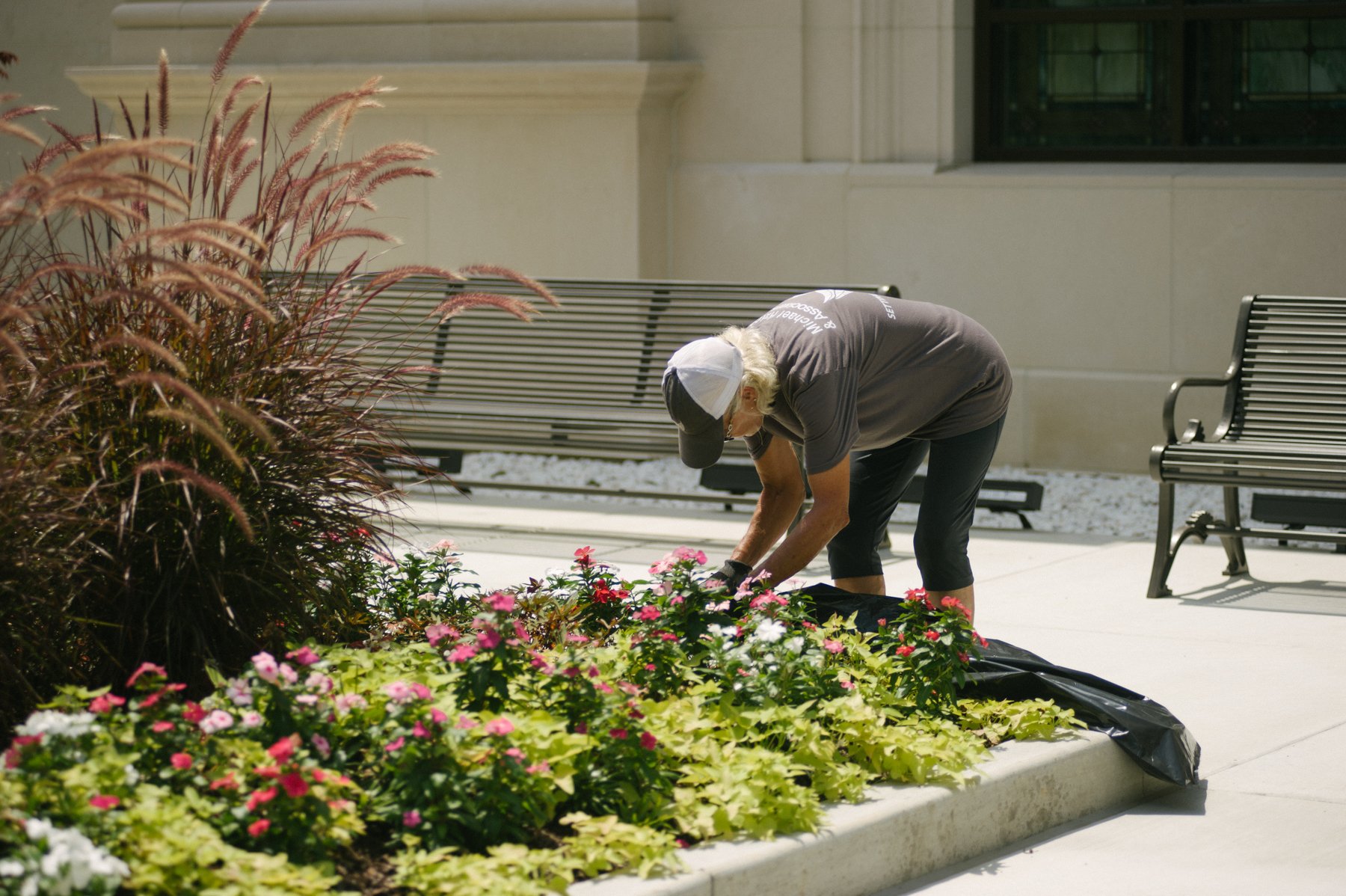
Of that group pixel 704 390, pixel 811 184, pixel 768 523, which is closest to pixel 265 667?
pixel 704 390

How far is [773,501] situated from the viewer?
4.94 metres

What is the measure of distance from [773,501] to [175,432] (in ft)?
5.41


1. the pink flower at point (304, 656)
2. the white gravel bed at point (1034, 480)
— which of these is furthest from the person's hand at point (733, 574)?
the white gravel bed at point (1034, 480)

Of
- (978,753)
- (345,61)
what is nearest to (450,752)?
(978,753)

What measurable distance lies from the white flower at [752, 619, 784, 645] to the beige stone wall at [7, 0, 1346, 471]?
5.96 m

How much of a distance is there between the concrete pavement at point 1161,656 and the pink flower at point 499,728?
415 millimetres

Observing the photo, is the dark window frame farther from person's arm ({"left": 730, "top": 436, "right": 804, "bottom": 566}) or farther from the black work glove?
the black work glove

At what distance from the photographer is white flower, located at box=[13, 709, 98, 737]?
3318 mm

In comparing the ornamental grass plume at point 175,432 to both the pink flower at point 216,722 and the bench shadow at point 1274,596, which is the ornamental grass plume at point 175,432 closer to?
the pink flower at point 216,722

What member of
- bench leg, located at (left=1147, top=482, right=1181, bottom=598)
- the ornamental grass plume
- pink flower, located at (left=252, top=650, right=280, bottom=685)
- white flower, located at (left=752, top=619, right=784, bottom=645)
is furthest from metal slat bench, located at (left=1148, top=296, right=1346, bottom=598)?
pink flower, located at (left=252, top=650, right=280, bottom=685)

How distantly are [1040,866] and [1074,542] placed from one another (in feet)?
13.3

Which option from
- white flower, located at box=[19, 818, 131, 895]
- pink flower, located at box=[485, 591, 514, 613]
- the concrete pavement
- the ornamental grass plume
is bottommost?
the concrete pavement

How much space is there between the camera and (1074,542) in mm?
8039

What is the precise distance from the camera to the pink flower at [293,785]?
3.26 meters
